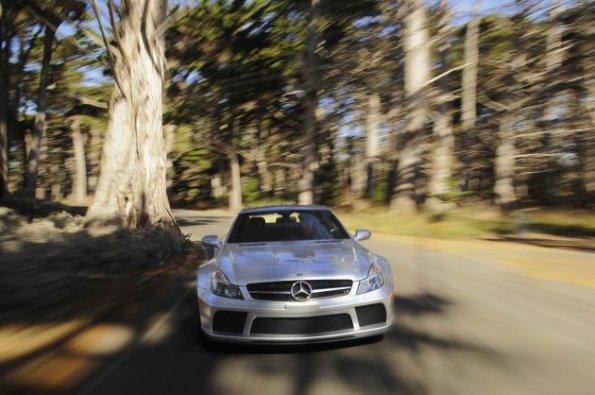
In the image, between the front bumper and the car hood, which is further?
the car hood

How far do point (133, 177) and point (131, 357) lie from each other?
33.9 feet

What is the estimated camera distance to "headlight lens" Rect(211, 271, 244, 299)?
519 centimetres

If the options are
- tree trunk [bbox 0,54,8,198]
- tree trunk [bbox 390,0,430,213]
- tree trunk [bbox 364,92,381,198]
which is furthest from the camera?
tree trunk [bbox 364,92,381,198]

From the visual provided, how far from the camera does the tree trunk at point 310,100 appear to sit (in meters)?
27.6

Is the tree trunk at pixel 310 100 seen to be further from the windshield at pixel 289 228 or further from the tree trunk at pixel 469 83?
the windshield at pixel 289 228

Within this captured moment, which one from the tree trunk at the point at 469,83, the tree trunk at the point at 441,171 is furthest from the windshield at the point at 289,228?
the tree trunk at the point at 469,83

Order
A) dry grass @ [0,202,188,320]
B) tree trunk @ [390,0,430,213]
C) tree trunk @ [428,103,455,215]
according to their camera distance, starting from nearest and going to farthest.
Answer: dry grass @ [0,202,188,320] < tree trunk @ [390,0,430,213] < tree trunk @ [428,103,455,215]

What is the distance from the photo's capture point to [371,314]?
5.23 m

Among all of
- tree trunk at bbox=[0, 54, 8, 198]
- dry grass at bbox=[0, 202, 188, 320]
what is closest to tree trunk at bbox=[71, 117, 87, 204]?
tree trunk at bbox=[0, 54, 8, 198]

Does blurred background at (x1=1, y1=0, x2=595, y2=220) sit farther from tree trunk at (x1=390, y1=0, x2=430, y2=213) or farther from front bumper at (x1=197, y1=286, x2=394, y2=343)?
front bumper at (x1=197, y1=286, x2=394, y2=343)

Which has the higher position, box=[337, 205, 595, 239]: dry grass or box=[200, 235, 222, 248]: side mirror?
box=[200, 235, 222, 248]: side mirror

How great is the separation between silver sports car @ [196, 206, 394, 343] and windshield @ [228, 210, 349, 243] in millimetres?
958

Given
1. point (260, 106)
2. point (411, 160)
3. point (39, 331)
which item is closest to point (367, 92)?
point (260, 106)

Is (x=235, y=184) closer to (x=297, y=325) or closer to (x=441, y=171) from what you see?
(x=441, y=171)
